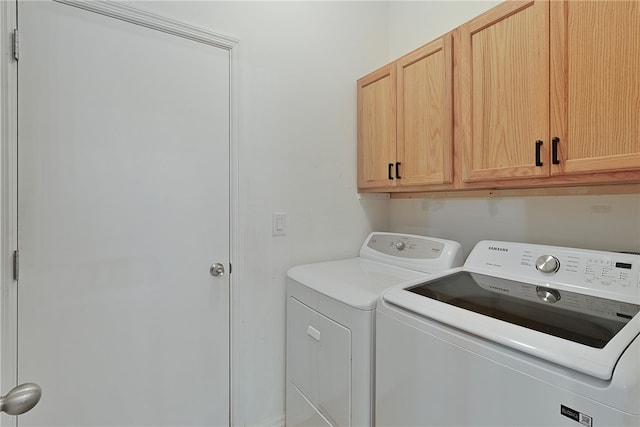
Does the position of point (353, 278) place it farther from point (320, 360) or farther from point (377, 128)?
point (377, 128)

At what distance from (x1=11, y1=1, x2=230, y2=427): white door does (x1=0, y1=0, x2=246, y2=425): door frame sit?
0.02 meters

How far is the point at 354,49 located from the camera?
1.97 metres

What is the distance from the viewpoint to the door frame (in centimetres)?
105

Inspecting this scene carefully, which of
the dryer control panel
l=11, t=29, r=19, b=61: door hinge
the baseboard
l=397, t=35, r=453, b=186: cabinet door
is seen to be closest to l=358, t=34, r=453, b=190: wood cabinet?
l=397, t=35, r=453, b=186: cabinet door

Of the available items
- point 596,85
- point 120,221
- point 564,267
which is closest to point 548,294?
point 564,267

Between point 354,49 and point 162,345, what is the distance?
2.02 metres

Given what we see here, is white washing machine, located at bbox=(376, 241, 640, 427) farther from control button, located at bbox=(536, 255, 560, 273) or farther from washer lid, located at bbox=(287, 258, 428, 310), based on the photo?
washer lid, located at bbox=(287, 258, 428, 310)

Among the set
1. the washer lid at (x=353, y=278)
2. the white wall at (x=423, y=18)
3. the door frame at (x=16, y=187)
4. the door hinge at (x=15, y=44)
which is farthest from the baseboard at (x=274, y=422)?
the white wall at (x=423, y=18)

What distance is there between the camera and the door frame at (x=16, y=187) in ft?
3.46

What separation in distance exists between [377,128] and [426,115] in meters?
0.37

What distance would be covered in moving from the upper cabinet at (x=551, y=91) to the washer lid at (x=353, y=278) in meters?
0.58

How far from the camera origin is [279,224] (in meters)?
1.69

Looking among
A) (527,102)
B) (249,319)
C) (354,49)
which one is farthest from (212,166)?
(527,102)

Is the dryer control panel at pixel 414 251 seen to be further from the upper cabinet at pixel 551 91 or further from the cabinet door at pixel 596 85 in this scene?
the cabinet door at pixel 596 85
